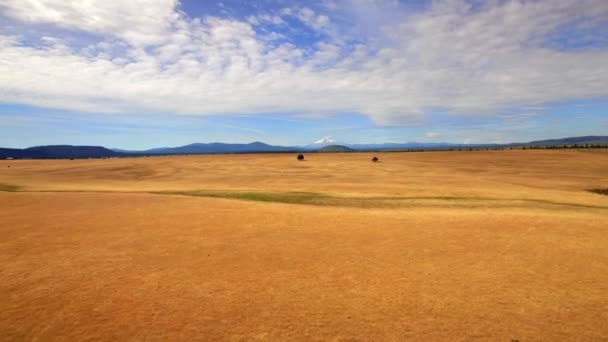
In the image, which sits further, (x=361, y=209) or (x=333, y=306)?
(x=361, y=209)

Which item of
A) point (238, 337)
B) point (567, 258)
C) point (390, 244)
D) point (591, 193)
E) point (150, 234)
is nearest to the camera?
point (238, 337)

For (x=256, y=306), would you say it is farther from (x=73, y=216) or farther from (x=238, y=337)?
(x=73, y=216)

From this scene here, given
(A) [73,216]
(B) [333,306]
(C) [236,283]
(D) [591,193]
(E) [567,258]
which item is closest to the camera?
(B) [333,306]

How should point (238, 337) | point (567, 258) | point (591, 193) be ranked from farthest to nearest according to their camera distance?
point (591, 193) → point (567, 258) → point (238, 337)

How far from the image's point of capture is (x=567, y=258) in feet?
34.5

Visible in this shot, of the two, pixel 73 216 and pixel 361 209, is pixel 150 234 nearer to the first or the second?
pixel 73 216

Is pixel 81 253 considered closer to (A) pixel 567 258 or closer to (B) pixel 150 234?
(B) pixel 150 234

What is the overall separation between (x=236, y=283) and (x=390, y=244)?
19.1 feet

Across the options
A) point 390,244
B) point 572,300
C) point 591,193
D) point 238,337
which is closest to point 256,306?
point 238,337

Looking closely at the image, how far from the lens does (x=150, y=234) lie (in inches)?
542

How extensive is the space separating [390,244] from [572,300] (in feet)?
17.5

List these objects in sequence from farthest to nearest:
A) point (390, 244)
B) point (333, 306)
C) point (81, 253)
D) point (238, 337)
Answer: point (390, 244), point (81, 253), point (333, 306), point (238, 337)

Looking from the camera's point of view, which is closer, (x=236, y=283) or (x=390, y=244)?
(x=236, y=283)

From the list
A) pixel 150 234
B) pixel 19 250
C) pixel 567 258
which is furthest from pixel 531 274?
pixel 19 250
